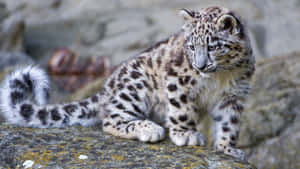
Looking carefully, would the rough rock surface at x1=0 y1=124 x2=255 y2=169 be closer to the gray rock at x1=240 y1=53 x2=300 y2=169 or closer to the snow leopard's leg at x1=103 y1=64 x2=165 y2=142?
the snow leopard's leg at x1=103 y1=64 x2=165 y2=142

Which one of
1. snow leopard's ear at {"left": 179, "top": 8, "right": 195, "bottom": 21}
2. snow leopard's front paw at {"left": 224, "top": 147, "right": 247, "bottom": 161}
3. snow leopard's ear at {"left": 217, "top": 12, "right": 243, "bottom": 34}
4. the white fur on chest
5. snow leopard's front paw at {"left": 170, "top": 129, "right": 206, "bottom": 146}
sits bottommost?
snow leopard's front paw at {"left": 224, "top": 147, "right": 247, "bottom": 161}

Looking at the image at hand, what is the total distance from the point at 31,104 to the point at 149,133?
1174 mm

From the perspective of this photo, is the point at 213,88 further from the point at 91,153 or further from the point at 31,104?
the point at 31,104

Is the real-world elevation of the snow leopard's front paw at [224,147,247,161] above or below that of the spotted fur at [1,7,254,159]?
below

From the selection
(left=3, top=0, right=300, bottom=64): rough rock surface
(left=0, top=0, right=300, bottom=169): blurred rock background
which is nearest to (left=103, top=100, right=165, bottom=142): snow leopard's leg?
(left=0, top=0, right=300, bottom=169): blurred rock background

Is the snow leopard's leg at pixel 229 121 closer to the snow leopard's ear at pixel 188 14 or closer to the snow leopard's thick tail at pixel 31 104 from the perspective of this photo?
the snow leopard's ear at pixel 188 14

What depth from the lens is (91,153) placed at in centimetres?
302

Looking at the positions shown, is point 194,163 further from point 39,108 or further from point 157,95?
point 39,108

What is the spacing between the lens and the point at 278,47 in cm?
903

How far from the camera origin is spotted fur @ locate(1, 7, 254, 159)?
3314 millimetres

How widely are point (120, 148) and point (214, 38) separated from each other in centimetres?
121

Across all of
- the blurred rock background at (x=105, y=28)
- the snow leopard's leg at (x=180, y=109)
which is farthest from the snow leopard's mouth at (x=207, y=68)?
the blurred rock background at (x=105, y=28)

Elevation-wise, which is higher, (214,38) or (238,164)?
(214,38)

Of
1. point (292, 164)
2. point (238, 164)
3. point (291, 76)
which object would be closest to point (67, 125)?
point (238, 164)
